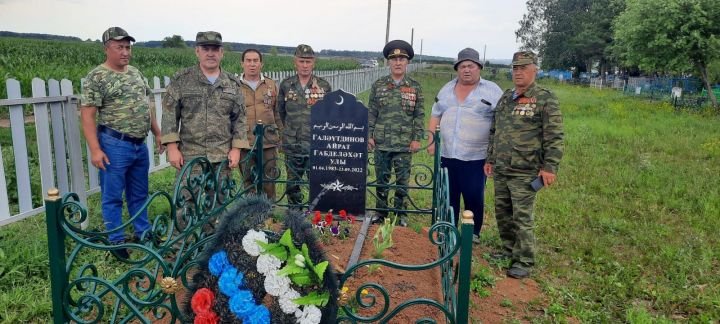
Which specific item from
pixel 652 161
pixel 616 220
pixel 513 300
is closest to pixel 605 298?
pixel 513 300

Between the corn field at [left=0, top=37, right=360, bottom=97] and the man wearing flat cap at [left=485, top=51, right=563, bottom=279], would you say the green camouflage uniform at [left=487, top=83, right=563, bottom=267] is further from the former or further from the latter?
the corn field at [left=0, top=37, right=360, bottom=97]

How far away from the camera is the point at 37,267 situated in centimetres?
372

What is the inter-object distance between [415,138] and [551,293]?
6.31 feet

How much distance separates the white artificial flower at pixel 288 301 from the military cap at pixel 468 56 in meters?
2.76

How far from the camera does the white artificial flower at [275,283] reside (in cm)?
211

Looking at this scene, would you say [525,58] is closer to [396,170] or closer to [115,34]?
[396,170]

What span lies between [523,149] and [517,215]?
20.2 inches

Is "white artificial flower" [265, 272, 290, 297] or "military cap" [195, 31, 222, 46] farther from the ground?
"military cap" [195, 31, 222, 46]

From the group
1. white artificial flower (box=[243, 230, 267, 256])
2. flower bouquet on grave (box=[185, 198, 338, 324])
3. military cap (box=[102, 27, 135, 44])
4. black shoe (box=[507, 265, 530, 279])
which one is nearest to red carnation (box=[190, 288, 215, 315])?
flower bouquet on grave (box=[185, 198, 338, 324])

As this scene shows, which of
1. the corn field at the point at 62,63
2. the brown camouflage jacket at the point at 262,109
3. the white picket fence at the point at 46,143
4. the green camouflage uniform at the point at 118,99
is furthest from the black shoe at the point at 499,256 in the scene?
the corn field at the point at 62,63

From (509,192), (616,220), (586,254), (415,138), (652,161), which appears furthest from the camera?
(652,161)

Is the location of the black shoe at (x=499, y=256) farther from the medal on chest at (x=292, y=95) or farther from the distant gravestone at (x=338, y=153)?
the medal on chest at (x=292, y=95)

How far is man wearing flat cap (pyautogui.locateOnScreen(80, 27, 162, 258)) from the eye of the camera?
3.87 metres

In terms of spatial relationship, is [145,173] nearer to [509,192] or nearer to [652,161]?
[509,192]
